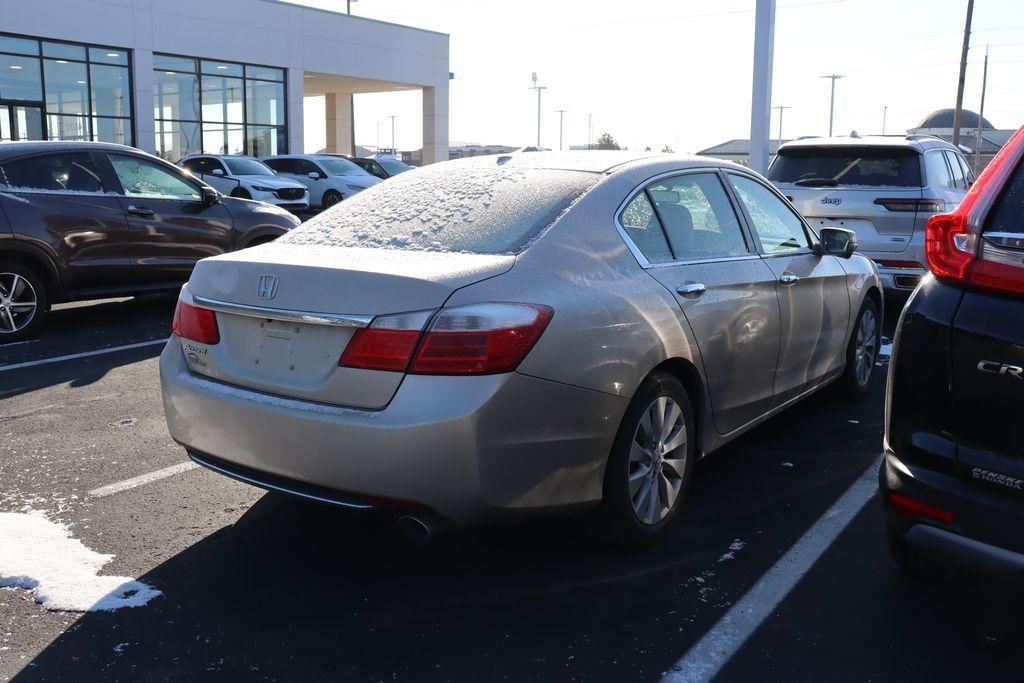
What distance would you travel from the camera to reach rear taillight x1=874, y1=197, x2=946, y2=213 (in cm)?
855

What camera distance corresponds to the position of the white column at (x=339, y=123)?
42.5 meters

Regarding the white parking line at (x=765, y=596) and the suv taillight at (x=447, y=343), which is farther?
the suv taillight at (x=447, y=343)

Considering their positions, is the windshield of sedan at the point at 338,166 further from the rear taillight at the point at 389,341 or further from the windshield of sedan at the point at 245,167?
the rear taillight at the point at 389,341

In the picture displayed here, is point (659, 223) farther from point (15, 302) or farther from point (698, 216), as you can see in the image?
point (15, 302)

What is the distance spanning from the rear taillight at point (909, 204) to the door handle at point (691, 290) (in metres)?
5.23

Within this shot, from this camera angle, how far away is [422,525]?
3.31 m

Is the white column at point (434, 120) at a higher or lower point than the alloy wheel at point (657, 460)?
higher

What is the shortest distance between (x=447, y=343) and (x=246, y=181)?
2058 cm

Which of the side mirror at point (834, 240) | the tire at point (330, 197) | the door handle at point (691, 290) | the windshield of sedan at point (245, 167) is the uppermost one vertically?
the windshield of sedan at point (245, 167)

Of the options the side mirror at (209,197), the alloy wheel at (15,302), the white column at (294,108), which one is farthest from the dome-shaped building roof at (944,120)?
the alloy wheel at (15,302)

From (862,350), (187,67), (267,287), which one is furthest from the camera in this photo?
(187,67)

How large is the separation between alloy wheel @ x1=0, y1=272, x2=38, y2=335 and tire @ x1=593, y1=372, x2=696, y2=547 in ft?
20.9

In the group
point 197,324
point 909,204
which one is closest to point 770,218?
point 197,324

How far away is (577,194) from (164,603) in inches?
86.6
